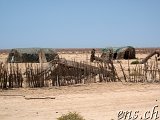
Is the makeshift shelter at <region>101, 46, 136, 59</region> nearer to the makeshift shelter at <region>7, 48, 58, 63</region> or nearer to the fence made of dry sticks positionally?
the makeshift shelter at <region>7, 48, 58, 63</region>

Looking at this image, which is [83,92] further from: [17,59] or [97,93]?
[17,59]

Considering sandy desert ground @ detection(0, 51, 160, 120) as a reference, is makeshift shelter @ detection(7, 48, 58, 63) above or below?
above

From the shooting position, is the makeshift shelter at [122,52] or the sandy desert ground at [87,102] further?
the makeshift shelter at [122,52]

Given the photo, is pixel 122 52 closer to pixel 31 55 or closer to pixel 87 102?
pixel 31 55

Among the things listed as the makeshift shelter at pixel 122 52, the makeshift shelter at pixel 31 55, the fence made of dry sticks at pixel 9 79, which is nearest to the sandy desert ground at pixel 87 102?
the fence made of dry sticks at pixel 9 79

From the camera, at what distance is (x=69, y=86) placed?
46.5ft

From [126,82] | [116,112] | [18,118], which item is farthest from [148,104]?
[126,82]

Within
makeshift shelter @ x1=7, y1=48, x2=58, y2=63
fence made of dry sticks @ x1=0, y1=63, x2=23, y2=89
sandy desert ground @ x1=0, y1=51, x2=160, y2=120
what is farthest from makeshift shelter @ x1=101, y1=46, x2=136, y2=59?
fence made of dry sticks @ x1=0, y1=63, x2=23, y2=89

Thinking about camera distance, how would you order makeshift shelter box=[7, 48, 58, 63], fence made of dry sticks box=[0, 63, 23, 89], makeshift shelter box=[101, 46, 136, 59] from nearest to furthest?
fence made of dry sticks box=[0, 63, 23, 89] < makeshift shelter box=[7, 48, 58, 63] < makeshift shelter box=[101, 46, 136, 59]

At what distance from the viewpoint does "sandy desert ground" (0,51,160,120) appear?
9.06 meters

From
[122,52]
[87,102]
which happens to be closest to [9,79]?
[87,102]

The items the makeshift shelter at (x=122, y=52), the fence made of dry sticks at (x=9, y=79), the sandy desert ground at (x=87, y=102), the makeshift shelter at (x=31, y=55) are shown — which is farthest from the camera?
the makeshift shelter at (x=122, y=52)

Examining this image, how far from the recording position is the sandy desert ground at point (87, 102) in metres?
9.06

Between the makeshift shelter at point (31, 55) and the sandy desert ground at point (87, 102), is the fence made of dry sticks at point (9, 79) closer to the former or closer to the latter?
the sandy desert ground at point (87, 102)
